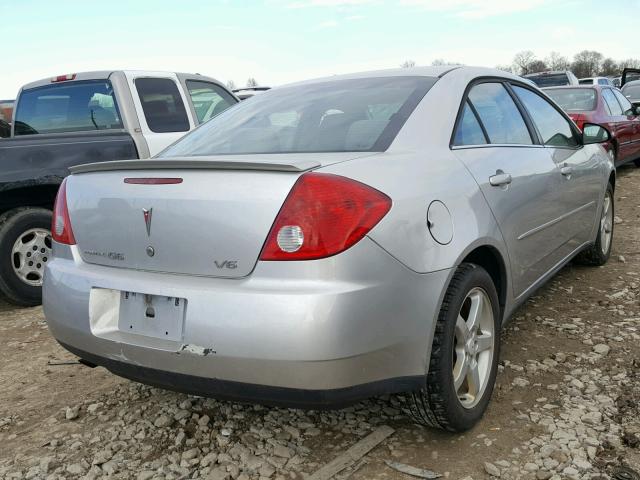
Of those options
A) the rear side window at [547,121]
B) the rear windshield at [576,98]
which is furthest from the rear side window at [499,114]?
the rear windshield at [576,98]

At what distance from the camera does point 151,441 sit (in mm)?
2580

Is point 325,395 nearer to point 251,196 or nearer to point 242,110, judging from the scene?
point 251,196

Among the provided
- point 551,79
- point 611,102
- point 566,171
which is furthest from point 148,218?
point 551,79

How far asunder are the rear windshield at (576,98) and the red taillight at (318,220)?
7.51m

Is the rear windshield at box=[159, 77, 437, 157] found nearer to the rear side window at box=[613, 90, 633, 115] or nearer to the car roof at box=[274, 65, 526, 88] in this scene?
the car roof at box=[274, 65, 526, 88]

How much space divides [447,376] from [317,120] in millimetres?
1284

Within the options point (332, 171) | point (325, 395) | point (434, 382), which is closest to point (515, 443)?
point (434, 382)

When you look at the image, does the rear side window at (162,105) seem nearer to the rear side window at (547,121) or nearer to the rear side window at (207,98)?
the rear side window at (207,98)

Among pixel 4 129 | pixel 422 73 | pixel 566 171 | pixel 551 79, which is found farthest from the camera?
pixel 551 79

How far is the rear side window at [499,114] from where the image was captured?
3.00 m

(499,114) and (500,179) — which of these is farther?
(499,114)

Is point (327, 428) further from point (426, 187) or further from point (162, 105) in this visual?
point (162, 105)

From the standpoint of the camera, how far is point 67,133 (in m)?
4.88

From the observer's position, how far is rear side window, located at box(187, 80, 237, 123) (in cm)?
590
